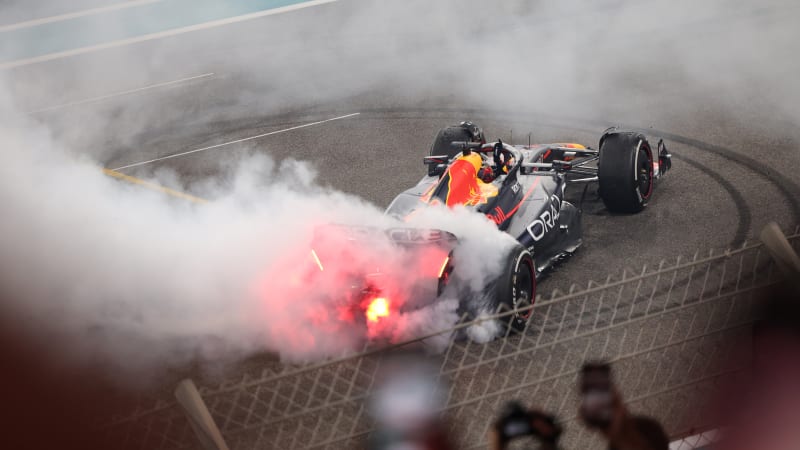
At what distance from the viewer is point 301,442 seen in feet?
19.3

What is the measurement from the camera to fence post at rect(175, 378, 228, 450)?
3805 millimetres

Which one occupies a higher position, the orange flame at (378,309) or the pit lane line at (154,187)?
the orange flame at (378,309)

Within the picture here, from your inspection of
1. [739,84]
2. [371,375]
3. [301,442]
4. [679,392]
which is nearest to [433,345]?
[371,375]

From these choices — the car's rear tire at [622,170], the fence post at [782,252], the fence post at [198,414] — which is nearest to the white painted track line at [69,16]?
the car's rear tire at [622,170]

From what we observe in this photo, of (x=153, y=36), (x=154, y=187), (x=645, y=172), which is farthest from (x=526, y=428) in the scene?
(x=153, y=36)

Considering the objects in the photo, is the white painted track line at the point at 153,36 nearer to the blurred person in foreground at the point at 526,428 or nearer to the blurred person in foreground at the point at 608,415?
the blurred person in foreground at the point at 526,428

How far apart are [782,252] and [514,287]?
250cm

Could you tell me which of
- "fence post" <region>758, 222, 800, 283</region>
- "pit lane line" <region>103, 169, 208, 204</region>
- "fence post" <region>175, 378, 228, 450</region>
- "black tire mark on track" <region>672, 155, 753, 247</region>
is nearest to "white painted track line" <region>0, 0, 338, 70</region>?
"pit lane line" <region>103, 169, 208, 204</region>

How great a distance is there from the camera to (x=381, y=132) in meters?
11.6

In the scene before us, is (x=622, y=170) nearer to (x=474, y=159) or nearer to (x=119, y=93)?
(x=474, y=159)

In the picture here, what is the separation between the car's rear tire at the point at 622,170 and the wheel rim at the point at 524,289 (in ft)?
5.74

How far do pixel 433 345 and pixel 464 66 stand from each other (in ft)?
26.6

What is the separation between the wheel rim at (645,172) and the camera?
8.30m

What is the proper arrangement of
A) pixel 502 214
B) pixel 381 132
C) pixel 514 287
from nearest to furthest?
pixel 514 287 < pixel 502 214 < pixel 381 132
